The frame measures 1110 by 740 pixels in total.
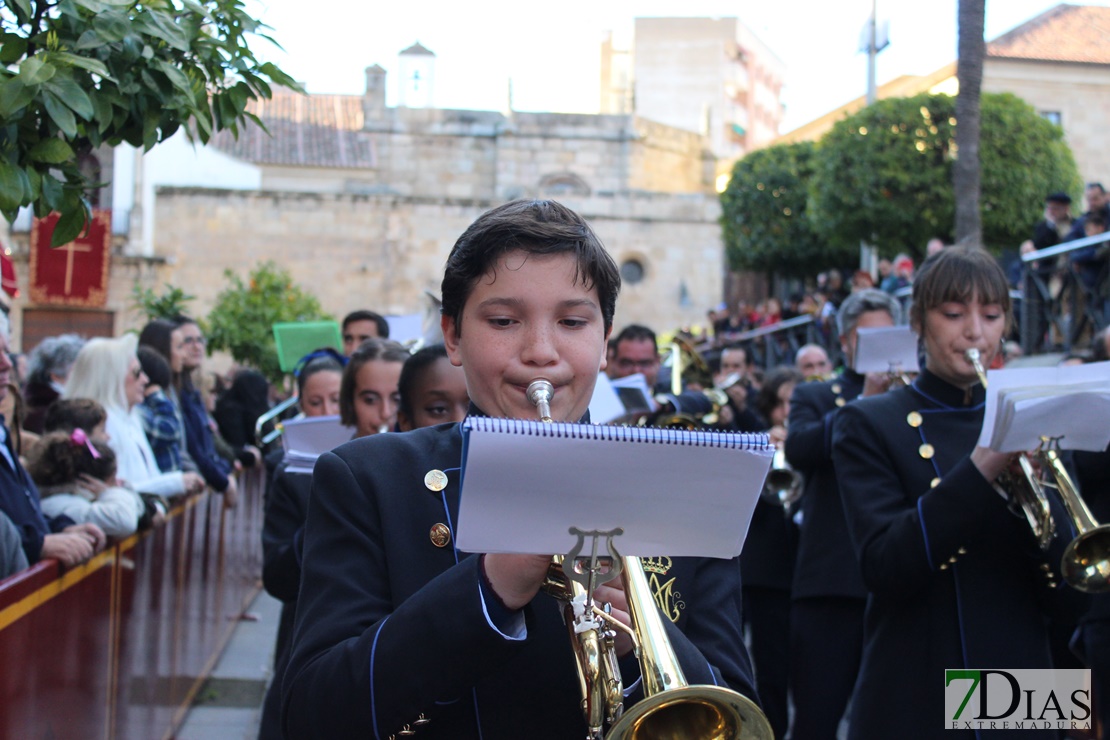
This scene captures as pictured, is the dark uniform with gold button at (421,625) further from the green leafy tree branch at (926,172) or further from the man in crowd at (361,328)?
the green leafy tree branch at (926,172)

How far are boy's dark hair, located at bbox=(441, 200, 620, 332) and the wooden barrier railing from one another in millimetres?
2062

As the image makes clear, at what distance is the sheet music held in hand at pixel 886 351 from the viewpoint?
5141 millimetres

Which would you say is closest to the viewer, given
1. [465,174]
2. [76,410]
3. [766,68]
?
[76,410]

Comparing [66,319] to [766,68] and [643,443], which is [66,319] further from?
[766,68]

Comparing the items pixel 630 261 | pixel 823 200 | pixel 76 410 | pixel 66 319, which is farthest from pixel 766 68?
pixel 76 410

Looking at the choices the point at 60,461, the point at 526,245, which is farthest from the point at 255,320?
the point at 526,245

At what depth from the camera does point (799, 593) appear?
5016mm

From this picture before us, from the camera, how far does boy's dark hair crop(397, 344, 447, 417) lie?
3.81 meters

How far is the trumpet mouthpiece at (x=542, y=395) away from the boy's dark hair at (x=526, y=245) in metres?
0.20

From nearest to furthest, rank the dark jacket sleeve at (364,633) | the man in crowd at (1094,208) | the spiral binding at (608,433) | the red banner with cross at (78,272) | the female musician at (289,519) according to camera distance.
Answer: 1. the spiral binding at (608,433)
2. the dark jacket sleeve at (364,633)
3. the female musician at (289,519)
4. the man in crowd at (1094,208)
5. the red banner with cross at (78,272)

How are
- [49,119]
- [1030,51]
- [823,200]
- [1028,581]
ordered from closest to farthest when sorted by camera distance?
1. [49,119]
2. [1028,581]
3. [823,200]
4. [1030,51]

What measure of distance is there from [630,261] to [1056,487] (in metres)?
36.4

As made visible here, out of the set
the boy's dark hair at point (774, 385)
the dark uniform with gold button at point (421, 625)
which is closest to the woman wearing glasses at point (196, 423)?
the boy's dark hair at point (774, 385)

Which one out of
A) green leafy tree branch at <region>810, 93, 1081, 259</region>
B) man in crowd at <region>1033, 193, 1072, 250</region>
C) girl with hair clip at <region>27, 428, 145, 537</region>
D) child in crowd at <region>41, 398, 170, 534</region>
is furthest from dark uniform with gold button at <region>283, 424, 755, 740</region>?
green leafy tree branch at <region>810, 93, 1081, 259</region>
